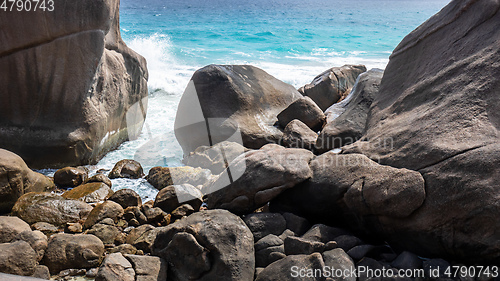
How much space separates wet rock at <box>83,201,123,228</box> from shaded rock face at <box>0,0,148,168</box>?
1.79 metres

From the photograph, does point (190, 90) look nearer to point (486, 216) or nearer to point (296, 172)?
point (296, 172)

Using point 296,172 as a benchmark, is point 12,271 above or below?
below

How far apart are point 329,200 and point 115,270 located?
1929 millimetres

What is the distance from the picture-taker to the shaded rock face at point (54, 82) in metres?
5.38

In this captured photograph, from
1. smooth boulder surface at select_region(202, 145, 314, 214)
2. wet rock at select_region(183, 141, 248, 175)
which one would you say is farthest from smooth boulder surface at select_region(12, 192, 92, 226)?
wet rock at select_region(183, 141, 248, 175)

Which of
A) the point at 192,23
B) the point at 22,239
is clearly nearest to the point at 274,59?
the point at 192,23

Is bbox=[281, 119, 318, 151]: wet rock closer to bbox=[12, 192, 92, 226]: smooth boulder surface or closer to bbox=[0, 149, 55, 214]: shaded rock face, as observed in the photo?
bbox=[12, 192, 92, 226]: smooth boulder surface

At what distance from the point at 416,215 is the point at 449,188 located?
331mm

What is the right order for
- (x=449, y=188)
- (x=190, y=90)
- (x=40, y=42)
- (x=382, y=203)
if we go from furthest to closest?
(x=190, y=90)
(x=40, y=42)
(x=382, y=203)
(x=449, y=188)

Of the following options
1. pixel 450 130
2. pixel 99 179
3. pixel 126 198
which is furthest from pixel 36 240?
pixel 450 130

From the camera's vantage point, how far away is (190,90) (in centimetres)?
647

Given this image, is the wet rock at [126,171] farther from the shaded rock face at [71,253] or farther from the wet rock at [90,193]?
the shaded rock face at [71,253]

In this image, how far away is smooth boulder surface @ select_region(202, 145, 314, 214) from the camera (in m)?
3.96

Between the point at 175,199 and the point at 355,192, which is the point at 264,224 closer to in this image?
the point at 355,192
